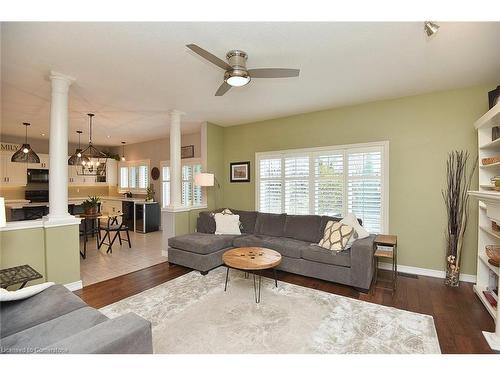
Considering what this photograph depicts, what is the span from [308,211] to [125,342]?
368 centimetres

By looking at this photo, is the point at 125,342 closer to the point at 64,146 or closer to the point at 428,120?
the point at 64,146

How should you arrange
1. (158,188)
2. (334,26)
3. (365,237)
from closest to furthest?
1. (334,26)
2. (365,237)
3. (158,188)

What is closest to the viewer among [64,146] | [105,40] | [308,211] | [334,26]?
[334,26]

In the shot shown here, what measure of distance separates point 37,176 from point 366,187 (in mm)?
8355

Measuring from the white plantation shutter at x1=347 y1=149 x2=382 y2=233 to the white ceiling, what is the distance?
3.08ft

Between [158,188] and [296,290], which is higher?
[158,188]

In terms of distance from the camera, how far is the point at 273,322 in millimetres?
2244

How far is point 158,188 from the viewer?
7133 mm

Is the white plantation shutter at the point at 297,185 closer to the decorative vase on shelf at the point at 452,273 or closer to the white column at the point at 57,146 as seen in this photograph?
the decorative vase on shelf at the point at 452,273

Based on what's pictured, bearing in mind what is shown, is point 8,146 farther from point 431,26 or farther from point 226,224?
Result: point 431,26

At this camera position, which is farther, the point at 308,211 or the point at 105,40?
the point at 308,211
